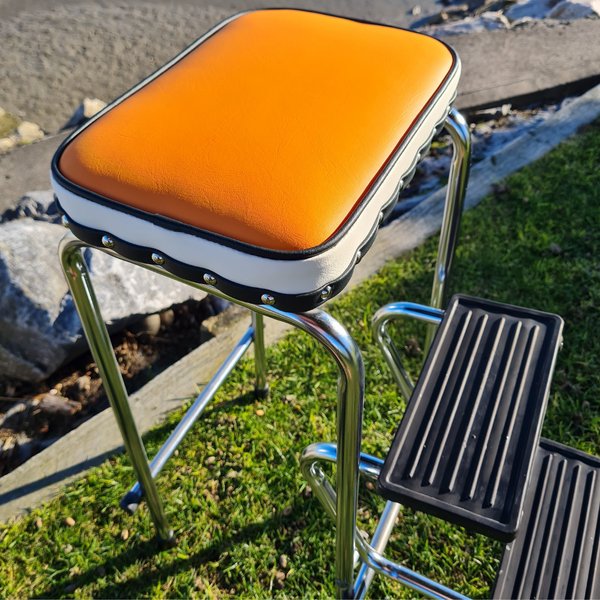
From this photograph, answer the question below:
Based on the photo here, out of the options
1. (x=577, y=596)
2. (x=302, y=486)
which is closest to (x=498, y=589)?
(x=577, y=596)

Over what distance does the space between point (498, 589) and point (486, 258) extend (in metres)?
1.41

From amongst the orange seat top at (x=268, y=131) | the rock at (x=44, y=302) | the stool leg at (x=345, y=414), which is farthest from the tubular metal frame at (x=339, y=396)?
the rock at (x=44, y=302)

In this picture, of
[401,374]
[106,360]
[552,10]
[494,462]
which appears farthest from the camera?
[552,10]

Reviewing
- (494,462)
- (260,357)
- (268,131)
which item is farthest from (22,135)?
(494,462)

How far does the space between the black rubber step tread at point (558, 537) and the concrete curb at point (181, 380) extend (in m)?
1.05

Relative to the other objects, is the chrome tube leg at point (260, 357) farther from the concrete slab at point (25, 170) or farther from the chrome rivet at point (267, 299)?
the concrete slab at point (25, 170)

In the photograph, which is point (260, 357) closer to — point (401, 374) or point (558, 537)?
point (401, 374)

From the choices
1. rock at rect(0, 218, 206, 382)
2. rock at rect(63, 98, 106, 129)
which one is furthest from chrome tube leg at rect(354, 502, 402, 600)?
rock at rect(63, 98, 106, 129)

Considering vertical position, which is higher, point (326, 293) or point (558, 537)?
point (326, 293)

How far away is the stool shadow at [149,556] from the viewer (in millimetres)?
1459

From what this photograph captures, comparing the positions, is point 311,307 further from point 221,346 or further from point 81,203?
point 221,346

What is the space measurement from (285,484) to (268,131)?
1130 millimetres

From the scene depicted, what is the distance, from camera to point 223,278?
74cm

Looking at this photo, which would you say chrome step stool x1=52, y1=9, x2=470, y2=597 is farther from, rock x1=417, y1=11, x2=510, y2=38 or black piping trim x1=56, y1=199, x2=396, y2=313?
rock x1=417, y1=11, x2=510, y2=38
